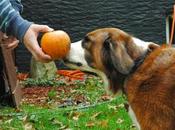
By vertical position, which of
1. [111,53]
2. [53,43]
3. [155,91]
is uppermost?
[53,43]

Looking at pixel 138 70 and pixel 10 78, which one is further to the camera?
pixel 10 78

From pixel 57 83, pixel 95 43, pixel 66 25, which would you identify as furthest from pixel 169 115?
pixel 66 25

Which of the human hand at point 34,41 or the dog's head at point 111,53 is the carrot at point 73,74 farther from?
the human hand at point 34,41

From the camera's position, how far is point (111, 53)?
16.5ft

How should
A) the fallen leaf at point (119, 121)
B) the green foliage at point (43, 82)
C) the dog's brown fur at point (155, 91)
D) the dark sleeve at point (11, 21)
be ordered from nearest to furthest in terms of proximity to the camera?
the dark sleeve at point (11, 21)
the dog's brown fur at point (155, 91)
the fallen leaf at point (119, 121)
the green foliage at point (43, 82)

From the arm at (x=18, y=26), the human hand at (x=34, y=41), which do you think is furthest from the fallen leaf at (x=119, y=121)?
the arm at (x=18, y=26)

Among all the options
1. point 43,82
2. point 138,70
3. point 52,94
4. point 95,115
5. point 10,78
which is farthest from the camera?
point 43,82

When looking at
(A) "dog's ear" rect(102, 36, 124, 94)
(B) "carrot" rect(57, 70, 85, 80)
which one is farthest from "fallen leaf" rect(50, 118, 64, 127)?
(B) "carrot" rect(57, 70, 85, 80)

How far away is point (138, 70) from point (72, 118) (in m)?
3.06

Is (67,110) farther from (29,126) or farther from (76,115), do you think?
(29,126)

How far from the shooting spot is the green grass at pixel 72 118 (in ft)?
24.2

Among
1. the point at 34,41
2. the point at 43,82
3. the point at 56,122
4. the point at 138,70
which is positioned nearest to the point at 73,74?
the point at 43,82

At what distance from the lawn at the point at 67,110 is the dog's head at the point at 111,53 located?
3.34ft

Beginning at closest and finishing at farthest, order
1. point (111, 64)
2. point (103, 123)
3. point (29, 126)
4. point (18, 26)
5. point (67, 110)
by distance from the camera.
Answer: point (18, 26), point (111, 64), point (103, 123), point (29, 126), point (67, 110)
